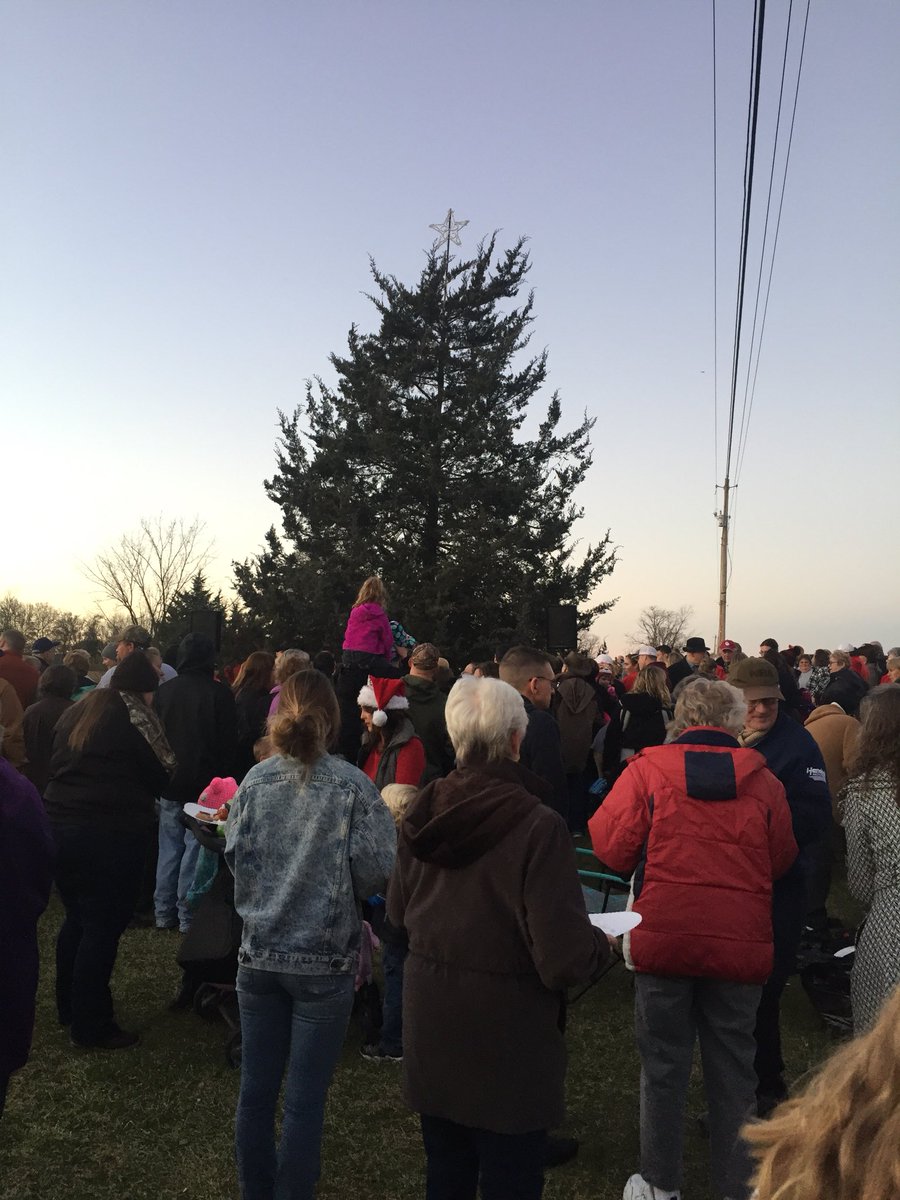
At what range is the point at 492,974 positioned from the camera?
2725 mm

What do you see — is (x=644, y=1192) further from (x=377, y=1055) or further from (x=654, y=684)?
(x=654, y=684)

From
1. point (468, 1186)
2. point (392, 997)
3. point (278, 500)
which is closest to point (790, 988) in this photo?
point (392, 997)

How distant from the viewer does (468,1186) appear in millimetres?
2852

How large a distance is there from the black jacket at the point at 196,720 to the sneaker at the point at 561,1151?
397 centimetres

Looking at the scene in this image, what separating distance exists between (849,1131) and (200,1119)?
14.0ft

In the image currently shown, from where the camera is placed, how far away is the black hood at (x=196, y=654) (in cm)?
731

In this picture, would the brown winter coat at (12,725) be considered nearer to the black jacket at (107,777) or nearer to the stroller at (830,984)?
the black jacket at (107,777)

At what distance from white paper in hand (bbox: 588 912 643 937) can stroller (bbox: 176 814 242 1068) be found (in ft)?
8.11

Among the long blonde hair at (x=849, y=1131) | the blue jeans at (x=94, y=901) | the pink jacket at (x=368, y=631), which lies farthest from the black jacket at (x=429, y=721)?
the long blonde hair at (x=849, y=1131)

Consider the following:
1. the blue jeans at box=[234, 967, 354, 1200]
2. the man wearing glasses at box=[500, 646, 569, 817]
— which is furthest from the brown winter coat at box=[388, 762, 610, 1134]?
→ the man wearing glasses at box=[500, 646, 569, 817]

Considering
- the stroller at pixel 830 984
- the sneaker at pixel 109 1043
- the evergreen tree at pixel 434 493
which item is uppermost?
the evergreen tree at pixel 434 493

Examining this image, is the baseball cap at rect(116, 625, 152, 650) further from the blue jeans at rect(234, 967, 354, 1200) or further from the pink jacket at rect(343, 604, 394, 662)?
the blue jeans at rect(234, 967, 354, 1200)

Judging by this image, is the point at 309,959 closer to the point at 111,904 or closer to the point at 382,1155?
the point at 382,1155

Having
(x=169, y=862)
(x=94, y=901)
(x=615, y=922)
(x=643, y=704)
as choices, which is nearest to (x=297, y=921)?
(x=615, y=922)
